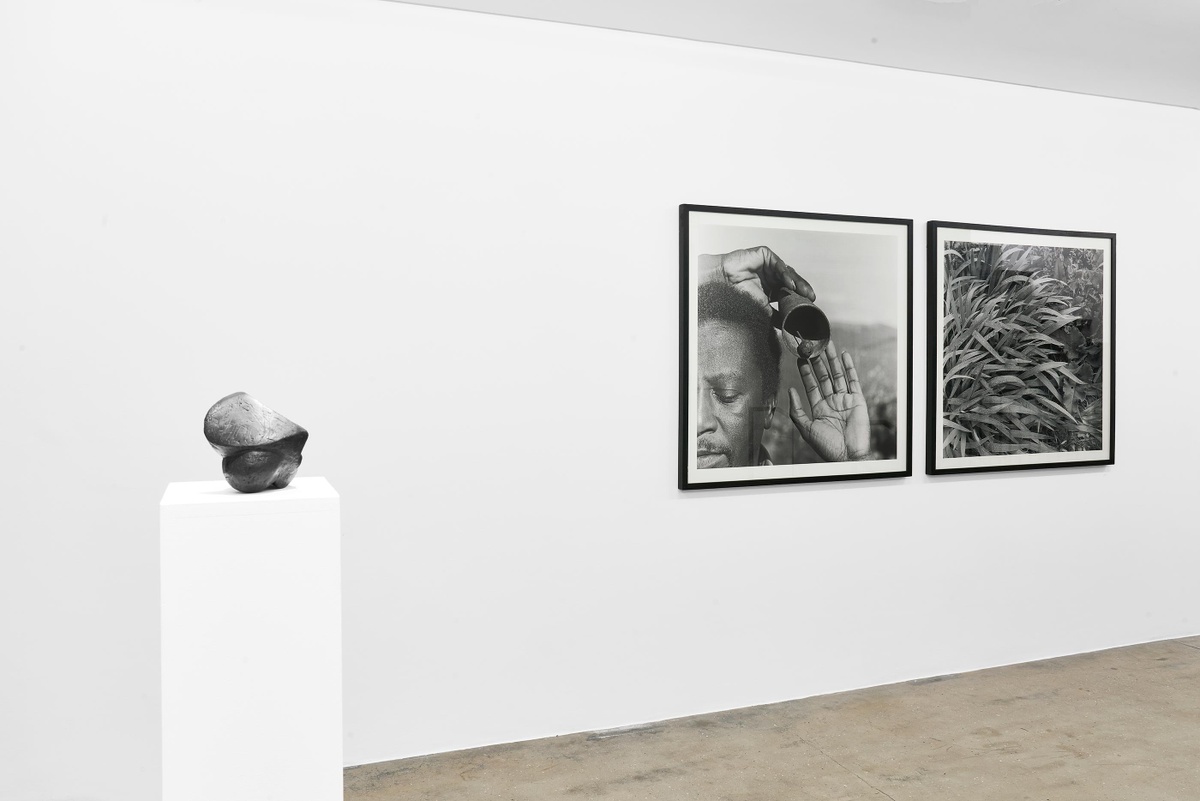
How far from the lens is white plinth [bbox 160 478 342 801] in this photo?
190 centimetres

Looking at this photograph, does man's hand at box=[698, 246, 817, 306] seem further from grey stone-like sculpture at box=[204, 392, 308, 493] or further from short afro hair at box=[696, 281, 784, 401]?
grey stone-like sculpture at box=[204, 392, 308, 493]

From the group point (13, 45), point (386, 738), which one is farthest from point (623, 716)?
point (13, 45)

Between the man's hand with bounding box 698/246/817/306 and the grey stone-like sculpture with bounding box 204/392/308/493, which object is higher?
the man's hand with bounding box 698/246/817/306

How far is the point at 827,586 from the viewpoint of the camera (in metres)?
3.84

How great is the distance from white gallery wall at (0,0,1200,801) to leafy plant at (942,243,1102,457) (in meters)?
0.19

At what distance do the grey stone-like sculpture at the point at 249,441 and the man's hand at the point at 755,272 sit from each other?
1.96 metres

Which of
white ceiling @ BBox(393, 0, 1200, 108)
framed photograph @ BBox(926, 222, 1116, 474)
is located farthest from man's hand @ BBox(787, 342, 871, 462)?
white ceiling @ BBox(393, 0, 1200, 108)

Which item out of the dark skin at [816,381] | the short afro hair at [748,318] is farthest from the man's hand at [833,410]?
the short afro hair at [748,318]

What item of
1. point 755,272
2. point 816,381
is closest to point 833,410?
point 816,381

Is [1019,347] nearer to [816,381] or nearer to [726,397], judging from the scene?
[816,381]

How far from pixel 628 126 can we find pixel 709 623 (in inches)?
78.6

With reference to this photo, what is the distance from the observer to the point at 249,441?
203 cm

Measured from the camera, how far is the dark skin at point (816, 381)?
361 centimetres

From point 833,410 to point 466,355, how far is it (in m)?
1.56
